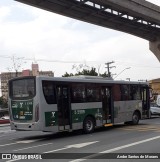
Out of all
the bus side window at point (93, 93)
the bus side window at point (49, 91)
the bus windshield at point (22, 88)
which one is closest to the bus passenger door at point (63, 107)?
the bus side window at point (49, 91)

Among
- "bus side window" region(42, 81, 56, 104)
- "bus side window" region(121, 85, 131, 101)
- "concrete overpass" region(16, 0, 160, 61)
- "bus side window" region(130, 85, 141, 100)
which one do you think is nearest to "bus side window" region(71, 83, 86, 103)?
"bus side window" region(42, 81, 56, 104)

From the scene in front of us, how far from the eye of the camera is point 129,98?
22.9 metres

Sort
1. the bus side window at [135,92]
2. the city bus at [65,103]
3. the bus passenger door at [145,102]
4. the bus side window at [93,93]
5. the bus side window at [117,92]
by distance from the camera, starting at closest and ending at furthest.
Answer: the city bus at [65,103] < the bus side window at [93,93] < the bus side window at [117,92] < the bus side window at [135,92] < the bus passenger door at [145,102]

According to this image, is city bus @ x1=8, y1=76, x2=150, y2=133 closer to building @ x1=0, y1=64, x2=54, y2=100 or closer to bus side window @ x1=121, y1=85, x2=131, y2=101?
bus side window @ x1=121, y1=85, x2=131, y2=101

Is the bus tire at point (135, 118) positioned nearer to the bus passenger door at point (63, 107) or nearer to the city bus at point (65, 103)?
the city bus at point (65, 103)

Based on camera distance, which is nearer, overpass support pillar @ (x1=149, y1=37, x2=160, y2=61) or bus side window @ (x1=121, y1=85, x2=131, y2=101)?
bus side window @ (x1=121, y1=85, x2=131, y2=101)

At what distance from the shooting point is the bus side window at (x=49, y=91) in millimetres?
17125

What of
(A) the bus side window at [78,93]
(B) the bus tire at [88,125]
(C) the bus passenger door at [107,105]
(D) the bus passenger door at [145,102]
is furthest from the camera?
(D) the bus passenger door at [145,102]

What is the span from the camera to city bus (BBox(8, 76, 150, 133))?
16.9 m

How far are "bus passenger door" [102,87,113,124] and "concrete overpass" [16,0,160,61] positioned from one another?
9.12m

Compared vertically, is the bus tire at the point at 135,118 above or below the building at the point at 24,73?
below

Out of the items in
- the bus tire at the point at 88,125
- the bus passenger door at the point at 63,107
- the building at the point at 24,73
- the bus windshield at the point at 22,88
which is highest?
the building at the point at 24,73

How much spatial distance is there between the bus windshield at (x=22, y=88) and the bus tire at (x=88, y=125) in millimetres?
3410

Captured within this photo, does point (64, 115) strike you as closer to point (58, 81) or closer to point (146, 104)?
point (58, 81)
